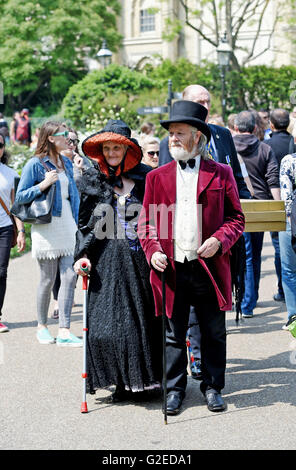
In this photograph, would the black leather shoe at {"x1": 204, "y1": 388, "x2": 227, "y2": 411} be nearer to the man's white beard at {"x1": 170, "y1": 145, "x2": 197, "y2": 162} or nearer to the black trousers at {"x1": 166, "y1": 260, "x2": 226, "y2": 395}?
the black trousers at {"x1": 166, "y1": 260, "x2": 226, "y2": 395}

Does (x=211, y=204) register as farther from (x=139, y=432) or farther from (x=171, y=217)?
(x=139, y=432)

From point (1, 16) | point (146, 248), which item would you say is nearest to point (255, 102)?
point (1, 16)

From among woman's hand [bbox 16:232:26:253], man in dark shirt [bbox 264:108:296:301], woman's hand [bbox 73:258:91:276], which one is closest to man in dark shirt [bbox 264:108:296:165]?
man in dark shirt [bbox 264:108:296:301]

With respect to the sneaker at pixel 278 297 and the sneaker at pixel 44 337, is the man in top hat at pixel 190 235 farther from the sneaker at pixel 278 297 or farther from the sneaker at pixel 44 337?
the sneaker at pixel 278 297

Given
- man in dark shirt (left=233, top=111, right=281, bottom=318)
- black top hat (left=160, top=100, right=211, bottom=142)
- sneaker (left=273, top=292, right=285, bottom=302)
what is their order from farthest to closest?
sneaker (left=273, top=292, right=285, bottom=302) < man in dark shirt (left=233, top=111, right=281, bottom=318) < black top hat (left=160, top=100, right=211, bottom=142)

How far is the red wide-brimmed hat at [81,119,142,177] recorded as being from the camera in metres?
5.69

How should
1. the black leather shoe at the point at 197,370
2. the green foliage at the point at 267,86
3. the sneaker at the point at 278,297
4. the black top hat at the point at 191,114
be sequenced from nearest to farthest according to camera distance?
1. the black top hat at the point at 191,114
2. the black leather shoe at the point at 197,370
3. the sneaker at the point at 278,297
4. the green foliage at the point at 267,86

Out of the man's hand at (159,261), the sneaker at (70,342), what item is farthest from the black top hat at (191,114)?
the sneaker at (70,342)

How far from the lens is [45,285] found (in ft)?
25.1

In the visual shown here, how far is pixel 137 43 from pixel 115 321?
1834 inches

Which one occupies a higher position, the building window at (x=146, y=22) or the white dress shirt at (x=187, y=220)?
the building window at (x=146, y=22)

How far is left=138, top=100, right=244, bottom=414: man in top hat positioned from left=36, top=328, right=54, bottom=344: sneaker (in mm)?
2294

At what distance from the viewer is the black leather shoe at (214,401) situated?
215 inches

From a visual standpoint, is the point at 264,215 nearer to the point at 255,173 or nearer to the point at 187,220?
the point at 187,220
